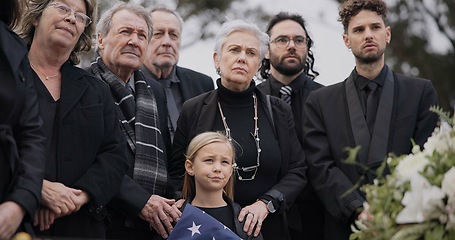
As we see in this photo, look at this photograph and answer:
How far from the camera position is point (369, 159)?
20.8 ft

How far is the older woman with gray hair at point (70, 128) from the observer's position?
5176 millimetres

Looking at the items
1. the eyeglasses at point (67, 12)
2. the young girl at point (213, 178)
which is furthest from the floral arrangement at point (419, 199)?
the eyeglasses at point (67, 12)

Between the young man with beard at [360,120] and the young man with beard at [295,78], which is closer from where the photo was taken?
the young man with beard at [360,120]

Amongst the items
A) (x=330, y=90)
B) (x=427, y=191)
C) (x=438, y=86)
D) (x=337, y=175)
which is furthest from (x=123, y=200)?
(x=438, y=86)

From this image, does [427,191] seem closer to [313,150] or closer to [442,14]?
[313,150]

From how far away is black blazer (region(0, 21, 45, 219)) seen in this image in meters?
4.58

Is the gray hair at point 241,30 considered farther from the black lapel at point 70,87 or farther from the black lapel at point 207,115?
the black lapel at point 70,87

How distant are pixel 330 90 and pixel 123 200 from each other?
207 centimetres

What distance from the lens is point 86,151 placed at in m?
5.33

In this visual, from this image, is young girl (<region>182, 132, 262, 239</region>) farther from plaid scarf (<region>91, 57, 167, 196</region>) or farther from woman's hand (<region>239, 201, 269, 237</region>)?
plaid scarf (<region>91, 57, 167, 196</region>)

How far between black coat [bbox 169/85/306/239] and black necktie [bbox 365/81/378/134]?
0.56 m

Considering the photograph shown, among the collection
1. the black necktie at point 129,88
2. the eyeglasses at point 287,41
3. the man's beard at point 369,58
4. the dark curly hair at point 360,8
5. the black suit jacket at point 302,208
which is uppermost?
the dark curly hair at point 360,8

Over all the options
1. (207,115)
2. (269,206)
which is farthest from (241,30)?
(269,206)

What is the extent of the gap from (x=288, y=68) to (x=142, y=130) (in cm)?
194
